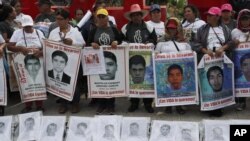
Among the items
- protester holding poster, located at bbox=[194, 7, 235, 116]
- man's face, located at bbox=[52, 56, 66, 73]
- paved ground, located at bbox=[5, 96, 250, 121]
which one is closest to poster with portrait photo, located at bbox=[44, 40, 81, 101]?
man's face, located at bbox=[52, 56, 66, 73]

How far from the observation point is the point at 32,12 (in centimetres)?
1284

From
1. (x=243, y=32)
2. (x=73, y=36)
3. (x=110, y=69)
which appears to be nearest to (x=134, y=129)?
(x=110, y=69)

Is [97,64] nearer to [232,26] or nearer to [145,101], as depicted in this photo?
[145,101]

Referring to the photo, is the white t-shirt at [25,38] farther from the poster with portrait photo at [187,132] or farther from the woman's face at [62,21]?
the poster with portrait photo at [187,132]

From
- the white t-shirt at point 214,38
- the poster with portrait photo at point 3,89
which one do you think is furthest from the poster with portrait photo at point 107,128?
the white t-shirt at point 214,38

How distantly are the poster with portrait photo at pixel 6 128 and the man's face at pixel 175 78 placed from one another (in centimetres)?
255

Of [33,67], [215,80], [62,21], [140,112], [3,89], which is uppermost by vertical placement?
[62,21]

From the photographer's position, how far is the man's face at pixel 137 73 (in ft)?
26.6

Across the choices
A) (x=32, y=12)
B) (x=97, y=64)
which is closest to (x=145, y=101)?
(x=97, y=64)

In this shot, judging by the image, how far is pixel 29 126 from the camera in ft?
23.9

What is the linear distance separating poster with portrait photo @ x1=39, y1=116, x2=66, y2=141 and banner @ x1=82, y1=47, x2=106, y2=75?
130 cm

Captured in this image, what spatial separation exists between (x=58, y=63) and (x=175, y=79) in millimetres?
1939

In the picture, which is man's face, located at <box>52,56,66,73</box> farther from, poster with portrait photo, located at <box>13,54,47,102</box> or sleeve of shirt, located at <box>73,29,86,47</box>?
Answer: sleeve of shirt, located at <box>73,29,86,47</box>

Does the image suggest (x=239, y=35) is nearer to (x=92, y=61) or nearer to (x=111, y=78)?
(x=111, y=78)
